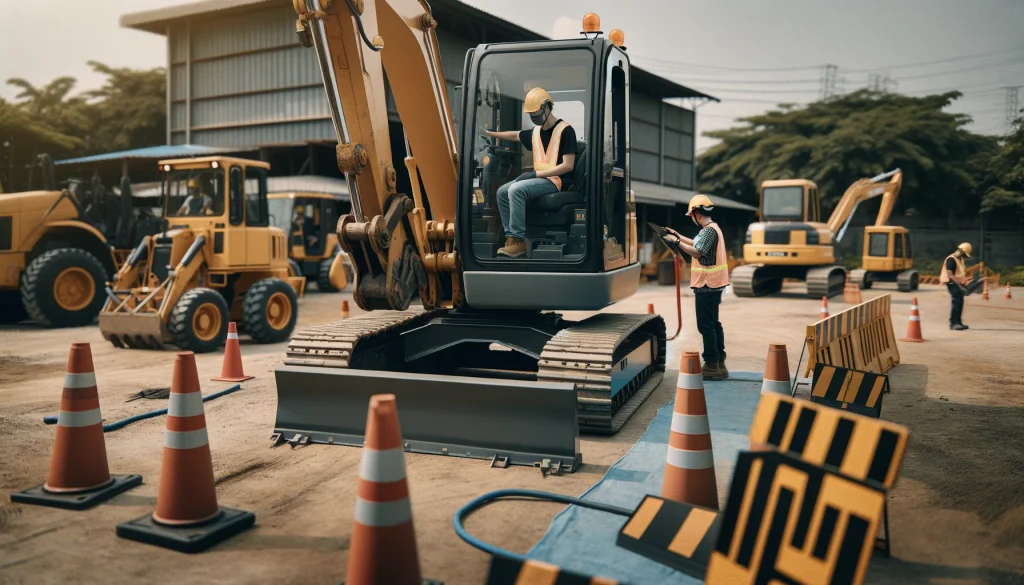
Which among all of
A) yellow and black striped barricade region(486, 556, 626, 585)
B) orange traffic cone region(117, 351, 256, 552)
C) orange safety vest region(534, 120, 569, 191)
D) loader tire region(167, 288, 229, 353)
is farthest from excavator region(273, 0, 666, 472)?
loader tire region(167, 288, 229, 353)

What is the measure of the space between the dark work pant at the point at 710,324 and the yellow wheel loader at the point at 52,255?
31.7 feet

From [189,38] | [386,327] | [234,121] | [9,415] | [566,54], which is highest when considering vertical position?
[189,38]

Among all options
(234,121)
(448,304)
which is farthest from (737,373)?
(234,121)

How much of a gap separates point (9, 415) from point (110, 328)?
395 centimetres

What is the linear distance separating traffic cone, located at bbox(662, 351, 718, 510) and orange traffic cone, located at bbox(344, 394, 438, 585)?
5.56 feet

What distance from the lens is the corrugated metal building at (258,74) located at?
1012 inches

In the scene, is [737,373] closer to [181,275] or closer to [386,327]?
[386,327]

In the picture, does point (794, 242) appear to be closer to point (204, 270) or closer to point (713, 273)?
point (713, 273)

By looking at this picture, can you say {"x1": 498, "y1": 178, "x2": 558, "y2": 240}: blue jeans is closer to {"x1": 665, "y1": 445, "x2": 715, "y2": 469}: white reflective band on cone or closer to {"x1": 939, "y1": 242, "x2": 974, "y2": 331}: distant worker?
{"x1": 665, "y1": 445, "x2": 715, "y2": 469}: white reflective band on cone

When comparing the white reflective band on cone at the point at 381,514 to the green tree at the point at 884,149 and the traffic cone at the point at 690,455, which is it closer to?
the traffic cone at the point at 690,455

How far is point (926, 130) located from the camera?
113 ft

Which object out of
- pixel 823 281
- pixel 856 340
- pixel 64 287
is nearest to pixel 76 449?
pixel 856 340

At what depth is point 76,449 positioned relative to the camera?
4.38 m

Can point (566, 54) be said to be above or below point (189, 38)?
below
